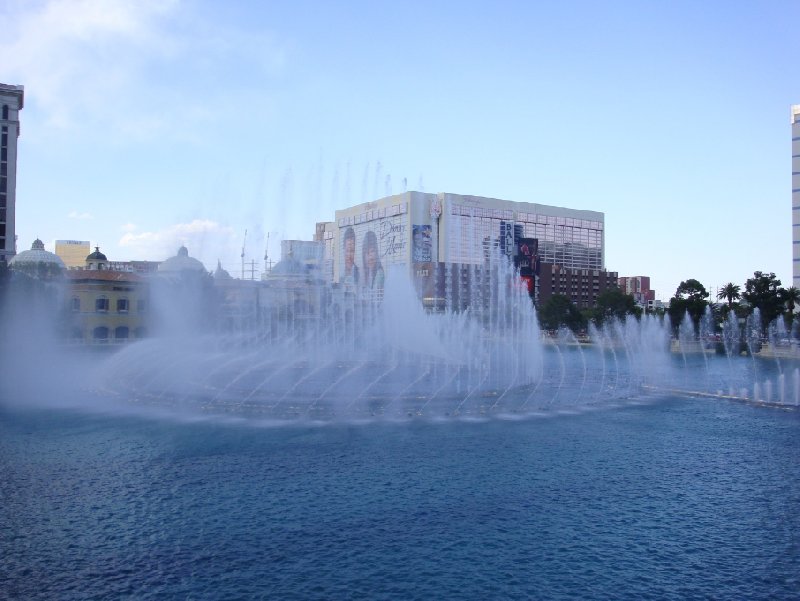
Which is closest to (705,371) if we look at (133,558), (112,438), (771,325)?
(771,325)

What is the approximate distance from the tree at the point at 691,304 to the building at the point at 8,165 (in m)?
83.1

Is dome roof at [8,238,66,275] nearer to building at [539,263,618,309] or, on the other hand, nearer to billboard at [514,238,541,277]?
billboard at [514,238,541,277]

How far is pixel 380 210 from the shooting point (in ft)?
567

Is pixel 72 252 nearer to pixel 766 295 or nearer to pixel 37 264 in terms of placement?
pixel 37 264

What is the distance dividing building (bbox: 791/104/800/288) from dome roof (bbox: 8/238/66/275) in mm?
95197

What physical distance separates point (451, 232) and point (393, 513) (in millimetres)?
145356

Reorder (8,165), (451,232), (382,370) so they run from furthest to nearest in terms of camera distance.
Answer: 1. (451,232)
2. (8,165)
3. (382,370)

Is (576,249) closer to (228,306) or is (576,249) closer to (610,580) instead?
(228,306)

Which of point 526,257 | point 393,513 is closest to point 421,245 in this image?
point 526,257

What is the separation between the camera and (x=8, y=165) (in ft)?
287

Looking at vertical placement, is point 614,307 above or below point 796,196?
below

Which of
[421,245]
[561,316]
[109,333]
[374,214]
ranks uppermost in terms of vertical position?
[374,214]

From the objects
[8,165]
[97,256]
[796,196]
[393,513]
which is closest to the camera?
[393,513]

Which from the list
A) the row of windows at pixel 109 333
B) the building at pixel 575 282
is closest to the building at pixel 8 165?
the row of windows at pixel 109 333
